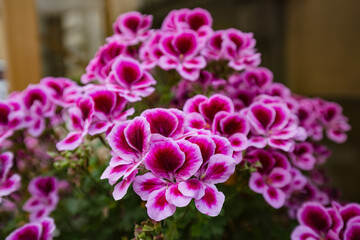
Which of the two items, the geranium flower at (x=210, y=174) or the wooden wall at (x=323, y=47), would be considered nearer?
the geranium flower at (x=210, y=174)

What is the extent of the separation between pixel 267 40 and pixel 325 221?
143cm

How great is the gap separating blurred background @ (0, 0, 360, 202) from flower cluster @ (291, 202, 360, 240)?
1035mm

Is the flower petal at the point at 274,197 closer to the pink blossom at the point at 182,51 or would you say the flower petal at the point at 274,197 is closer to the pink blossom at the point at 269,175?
the pink blossom at the point at 269,175

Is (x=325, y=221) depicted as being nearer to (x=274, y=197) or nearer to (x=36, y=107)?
(x=274, y=197)

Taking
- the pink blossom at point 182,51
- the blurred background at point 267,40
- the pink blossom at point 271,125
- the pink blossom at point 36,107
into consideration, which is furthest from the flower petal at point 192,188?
the blurred background at point 267,40

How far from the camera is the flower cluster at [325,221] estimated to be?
51 cm

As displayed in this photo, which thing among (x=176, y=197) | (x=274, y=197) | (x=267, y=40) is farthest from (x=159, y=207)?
(x=267, y=40)

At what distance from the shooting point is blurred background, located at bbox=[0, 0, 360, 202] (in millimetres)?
1398

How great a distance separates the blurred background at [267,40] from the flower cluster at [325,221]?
40.8 inches

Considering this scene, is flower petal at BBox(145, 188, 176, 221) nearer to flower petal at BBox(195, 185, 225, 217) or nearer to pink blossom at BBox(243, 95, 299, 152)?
flower petal at BBox(195, 185, 225, 217)

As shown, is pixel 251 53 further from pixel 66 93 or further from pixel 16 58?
pixel 16 58

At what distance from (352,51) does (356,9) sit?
16 centimetres

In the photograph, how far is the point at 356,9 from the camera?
1387mm

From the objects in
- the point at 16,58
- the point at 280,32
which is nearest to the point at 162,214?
the point at 16,58
